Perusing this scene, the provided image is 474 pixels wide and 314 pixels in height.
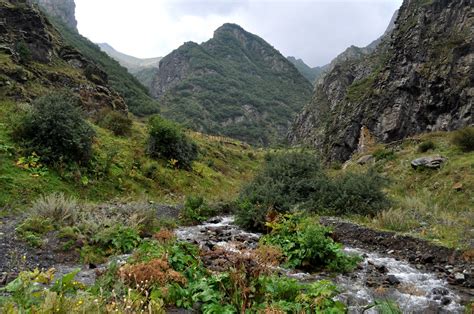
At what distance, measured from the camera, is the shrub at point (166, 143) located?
22.9 metres

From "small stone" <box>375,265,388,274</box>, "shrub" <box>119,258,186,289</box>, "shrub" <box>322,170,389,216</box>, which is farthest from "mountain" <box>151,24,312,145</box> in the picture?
"shrub" <box>119,258,186,289</box>

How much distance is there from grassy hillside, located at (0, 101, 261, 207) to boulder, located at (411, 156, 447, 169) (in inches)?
421

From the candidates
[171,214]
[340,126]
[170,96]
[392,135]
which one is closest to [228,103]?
[170,96]

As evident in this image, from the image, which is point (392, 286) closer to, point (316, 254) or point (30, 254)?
point (316, 254)

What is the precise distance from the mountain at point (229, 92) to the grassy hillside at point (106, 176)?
229 feet

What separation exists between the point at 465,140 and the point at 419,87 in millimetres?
17383

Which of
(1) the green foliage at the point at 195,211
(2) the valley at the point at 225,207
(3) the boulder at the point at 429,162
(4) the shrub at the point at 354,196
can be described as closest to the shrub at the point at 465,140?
(2) the valley at the point at 225,207

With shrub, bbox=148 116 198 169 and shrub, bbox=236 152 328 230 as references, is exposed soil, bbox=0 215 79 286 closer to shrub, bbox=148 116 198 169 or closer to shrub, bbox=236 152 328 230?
shrub, bbox=236 152 328 230

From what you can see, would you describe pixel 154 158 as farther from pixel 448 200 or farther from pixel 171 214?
pixel 448 200

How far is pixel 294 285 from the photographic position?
18.6 ft

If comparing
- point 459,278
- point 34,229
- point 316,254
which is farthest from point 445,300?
point 34,229

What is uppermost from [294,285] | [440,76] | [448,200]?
[440,76]

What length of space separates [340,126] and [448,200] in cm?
2901

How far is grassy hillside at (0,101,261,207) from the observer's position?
13109 mm
